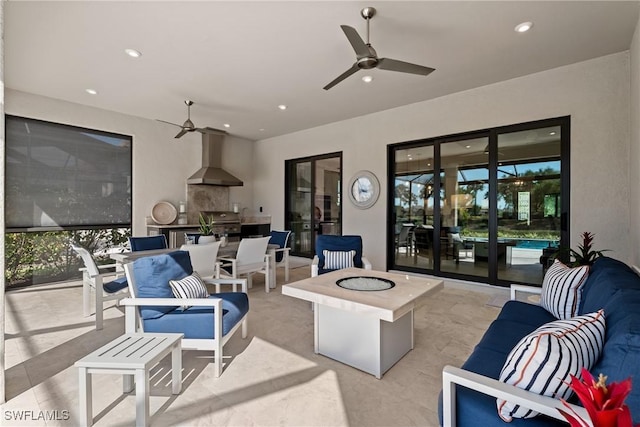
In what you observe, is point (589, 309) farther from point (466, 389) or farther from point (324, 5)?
point (324, 5)

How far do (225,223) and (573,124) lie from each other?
6.30 meters

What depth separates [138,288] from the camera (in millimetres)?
2299

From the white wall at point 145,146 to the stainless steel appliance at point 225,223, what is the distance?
2.56 feet

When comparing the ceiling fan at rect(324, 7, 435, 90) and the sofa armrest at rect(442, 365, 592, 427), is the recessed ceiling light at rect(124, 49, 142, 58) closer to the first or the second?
the ceiling fan at rect(324, 7, 435, 90)

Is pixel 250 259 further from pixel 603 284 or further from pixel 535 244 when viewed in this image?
pixel 535 244

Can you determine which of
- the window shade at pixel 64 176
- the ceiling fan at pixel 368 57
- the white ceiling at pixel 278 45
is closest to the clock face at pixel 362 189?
the white ceiling at pixel 278 45

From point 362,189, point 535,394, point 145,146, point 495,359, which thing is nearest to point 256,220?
point 145,146

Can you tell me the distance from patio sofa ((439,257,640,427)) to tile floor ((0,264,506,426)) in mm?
552

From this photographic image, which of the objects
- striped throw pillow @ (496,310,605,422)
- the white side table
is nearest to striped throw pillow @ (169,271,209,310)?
the white side table

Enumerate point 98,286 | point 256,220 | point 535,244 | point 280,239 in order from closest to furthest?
point 98,286
point 535,244
point 280,239
point 256,220

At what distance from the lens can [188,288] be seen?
7.82 feet

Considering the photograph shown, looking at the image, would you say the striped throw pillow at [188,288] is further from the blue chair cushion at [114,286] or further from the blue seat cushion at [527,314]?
the blue seat cushion at [527,314]

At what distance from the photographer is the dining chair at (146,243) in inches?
162

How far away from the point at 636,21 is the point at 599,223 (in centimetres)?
210
